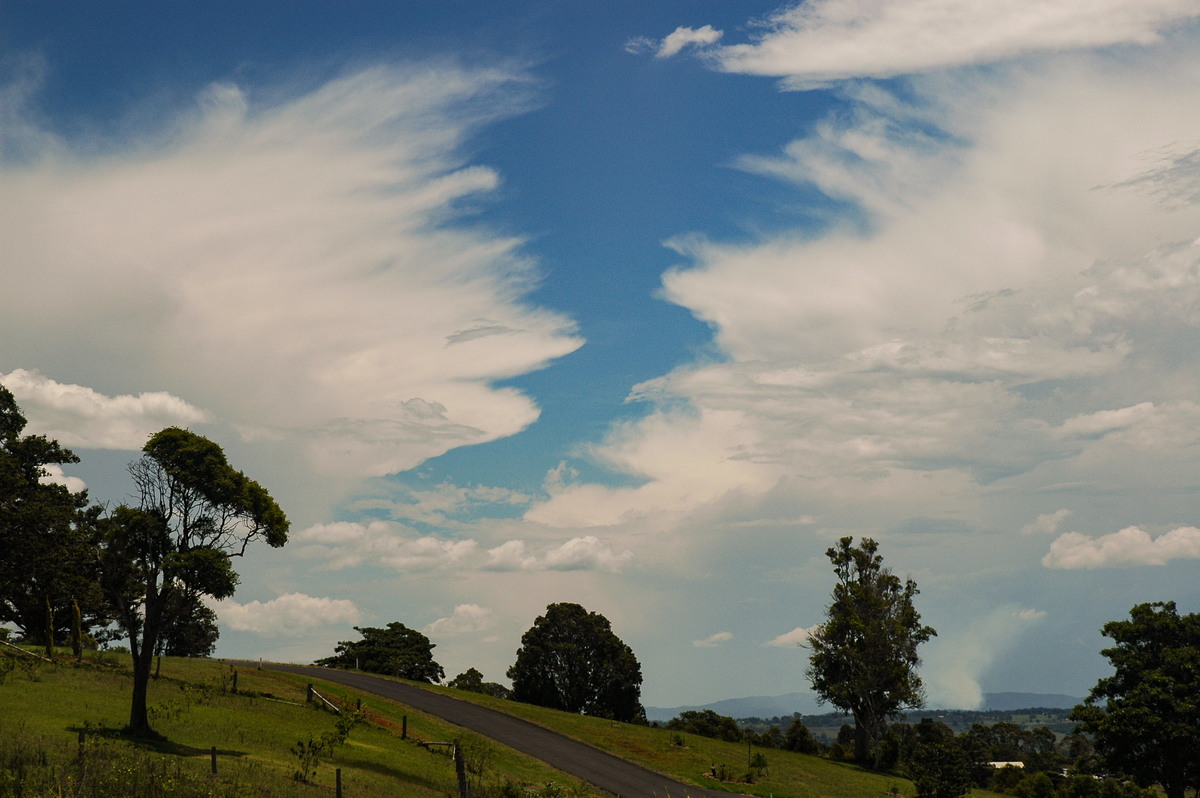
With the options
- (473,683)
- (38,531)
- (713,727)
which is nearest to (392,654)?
(473,683)

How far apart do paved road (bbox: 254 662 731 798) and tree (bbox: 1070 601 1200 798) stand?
29399mm

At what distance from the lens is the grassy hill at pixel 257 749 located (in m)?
25.2

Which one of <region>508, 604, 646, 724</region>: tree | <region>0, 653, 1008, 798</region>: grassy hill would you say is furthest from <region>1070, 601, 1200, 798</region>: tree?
<region>508, 604, 646, 724</region>: tree

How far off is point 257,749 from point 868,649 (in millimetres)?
A: 60204

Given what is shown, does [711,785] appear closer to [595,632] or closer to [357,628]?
[595,632]

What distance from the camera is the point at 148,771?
82.7 ft

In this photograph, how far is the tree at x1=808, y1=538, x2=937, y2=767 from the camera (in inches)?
3221

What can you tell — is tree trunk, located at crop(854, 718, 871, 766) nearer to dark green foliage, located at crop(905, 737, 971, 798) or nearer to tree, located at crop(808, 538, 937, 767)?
tree, located at crop(808, 538, 937, 767)

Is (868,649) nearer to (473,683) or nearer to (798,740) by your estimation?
(798,740)

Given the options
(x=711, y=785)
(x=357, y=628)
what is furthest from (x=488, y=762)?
(x=357, y=628)

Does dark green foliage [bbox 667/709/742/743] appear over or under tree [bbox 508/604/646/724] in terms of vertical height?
under

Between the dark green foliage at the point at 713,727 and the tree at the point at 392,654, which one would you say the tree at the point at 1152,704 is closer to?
the dark green foliage at the point at 713,727

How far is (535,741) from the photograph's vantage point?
192 ft

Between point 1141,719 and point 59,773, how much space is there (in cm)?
6219
